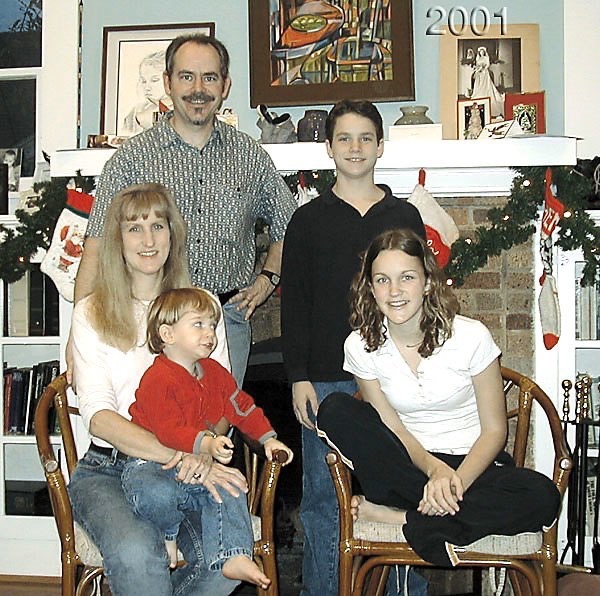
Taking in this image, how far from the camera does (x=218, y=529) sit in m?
1.86

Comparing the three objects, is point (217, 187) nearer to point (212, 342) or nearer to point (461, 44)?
point (212, 342)

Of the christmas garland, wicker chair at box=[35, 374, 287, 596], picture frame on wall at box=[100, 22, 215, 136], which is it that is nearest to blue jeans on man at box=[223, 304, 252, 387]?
wicker chair at box=[35, 374, 287, 596]

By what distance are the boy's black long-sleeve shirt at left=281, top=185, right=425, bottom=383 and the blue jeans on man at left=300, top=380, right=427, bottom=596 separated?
0.09 m

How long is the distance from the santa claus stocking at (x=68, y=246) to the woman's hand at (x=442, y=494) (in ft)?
5.05

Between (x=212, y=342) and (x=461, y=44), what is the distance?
1.78 metres

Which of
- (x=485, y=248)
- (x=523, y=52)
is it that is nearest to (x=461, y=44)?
(x=523, y=52)

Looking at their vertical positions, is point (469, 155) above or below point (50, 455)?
above

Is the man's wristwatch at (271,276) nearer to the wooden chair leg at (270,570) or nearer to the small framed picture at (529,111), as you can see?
the wooden chair leg at (270,570)

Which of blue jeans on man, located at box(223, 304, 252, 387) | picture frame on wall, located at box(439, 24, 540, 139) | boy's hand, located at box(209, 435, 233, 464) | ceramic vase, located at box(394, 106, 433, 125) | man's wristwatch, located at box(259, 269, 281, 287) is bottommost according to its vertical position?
boy's hand, located at box(209, 435, 233, 464)

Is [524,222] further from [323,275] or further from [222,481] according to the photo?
[222,481]

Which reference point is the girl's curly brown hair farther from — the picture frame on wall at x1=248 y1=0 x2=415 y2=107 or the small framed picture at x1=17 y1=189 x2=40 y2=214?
the small framed picture at x1=17 y1=189 x2=40 y2=214

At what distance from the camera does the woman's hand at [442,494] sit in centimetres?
195

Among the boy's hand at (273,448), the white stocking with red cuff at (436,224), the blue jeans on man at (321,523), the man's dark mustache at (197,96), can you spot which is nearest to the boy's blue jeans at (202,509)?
the boy's hand at (273,448)

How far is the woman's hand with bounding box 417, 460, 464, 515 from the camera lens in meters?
1.95
